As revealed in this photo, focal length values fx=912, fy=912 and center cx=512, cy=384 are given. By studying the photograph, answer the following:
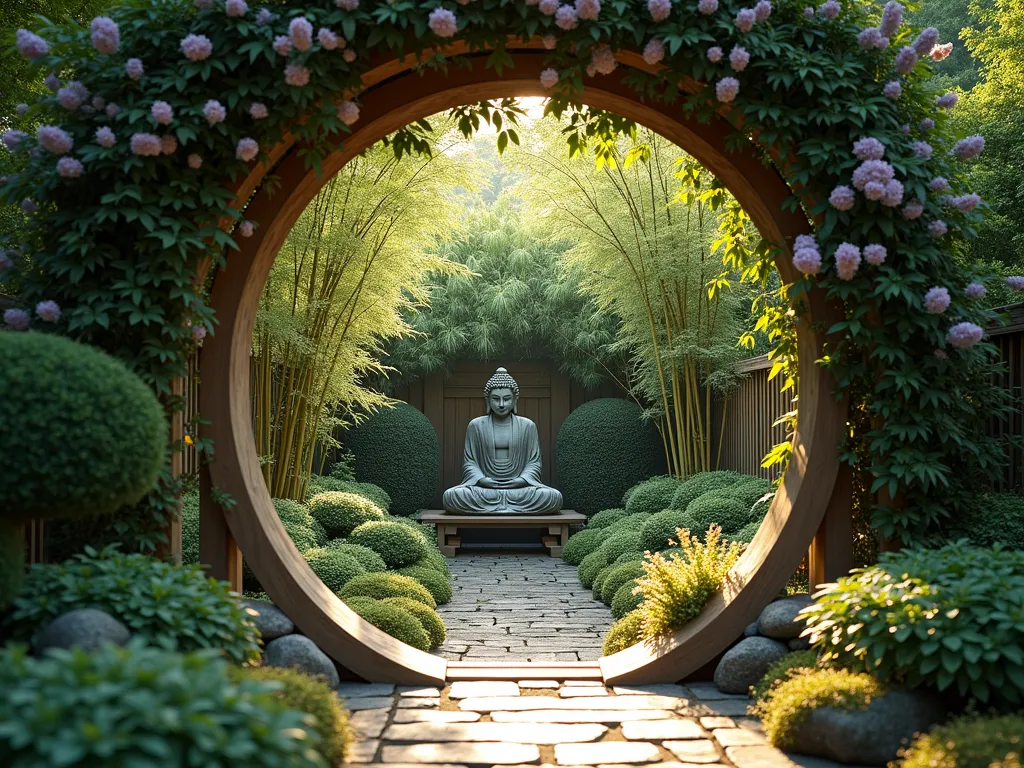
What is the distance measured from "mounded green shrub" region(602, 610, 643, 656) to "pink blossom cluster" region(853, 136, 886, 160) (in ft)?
8.71

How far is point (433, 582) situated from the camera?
7.21 meters

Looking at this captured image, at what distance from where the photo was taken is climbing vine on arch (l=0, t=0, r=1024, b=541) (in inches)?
153

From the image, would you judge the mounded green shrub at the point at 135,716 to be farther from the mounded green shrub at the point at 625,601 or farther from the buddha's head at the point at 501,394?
the buddha's head at the point at 501,394

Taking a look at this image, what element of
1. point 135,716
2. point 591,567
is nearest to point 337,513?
point 591,567

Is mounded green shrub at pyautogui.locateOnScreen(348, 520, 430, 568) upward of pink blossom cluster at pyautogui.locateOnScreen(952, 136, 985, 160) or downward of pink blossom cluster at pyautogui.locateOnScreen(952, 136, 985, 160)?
downward

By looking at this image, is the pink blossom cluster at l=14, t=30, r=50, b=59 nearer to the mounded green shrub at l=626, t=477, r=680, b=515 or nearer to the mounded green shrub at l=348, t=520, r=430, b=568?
the mounded green shrub at l=348, t=520, r=430, b=568

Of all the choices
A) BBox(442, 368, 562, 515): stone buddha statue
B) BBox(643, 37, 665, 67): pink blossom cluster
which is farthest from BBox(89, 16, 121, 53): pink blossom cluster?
BBox(442, 368, 562, 515): stone buddha statue

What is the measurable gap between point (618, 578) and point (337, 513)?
2442 mm

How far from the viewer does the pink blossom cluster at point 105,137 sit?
374 cm

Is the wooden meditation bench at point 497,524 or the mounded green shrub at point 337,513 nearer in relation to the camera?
the mounded green shrub at point 337,513

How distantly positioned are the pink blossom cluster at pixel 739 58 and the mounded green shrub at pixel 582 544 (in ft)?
19.4

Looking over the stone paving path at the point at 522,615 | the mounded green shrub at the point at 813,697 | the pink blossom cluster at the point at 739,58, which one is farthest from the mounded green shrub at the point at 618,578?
the pink blossom cluster at the point at 739,58

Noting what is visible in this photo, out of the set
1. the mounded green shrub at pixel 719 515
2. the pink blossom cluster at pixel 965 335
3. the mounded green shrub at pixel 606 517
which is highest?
the pink blossom cluster at pixel 965 335

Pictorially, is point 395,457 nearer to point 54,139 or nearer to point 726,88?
point 54,139
